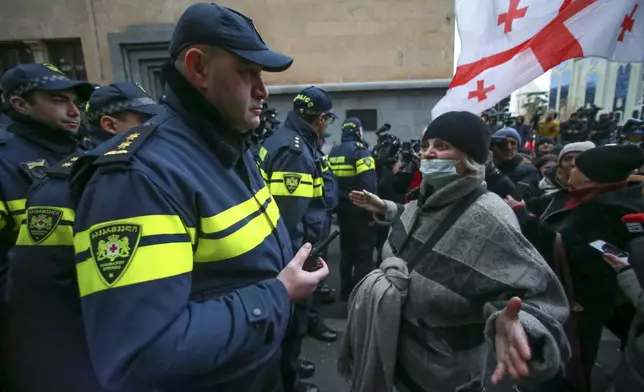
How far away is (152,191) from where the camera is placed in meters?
0.94

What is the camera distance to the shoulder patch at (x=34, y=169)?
2125 millimetres

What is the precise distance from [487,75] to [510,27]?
1.02 feet

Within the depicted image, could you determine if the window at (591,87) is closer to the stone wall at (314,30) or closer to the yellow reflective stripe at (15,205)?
the stone wall at (314,30)

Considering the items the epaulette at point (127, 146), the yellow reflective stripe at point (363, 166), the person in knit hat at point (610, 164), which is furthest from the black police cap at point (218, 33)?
the yellow reflective stripe at point (363, 166)

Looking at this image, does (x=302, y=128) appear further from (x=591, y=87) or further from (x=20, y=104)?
(x=591, y=87)

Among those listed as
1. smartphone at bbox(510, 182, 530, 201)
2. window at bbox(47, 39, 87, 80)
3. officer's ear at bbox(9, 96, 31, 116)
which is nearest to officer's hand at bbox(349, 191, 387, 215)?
smartphone at bbox(510, 182, 530, 201)

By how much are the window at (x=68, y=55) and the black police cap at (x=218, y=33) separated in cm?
1026

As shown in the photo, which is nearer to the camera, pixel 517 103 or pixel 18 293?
pixel 18 293

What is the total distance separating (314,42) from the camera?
8.84 m

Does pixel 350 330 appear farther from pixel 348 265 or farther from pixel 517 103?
pixel 517 103

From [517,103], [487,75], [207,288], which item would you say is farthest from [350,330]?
[517,103]

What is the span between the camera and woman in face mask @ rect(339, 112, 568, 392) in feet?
5.00

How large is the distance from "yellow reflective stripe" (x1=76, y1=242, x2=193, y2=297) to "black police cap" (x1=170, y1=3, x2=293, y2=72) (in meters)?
0.60

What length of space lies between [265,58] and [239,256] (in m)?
0.64
